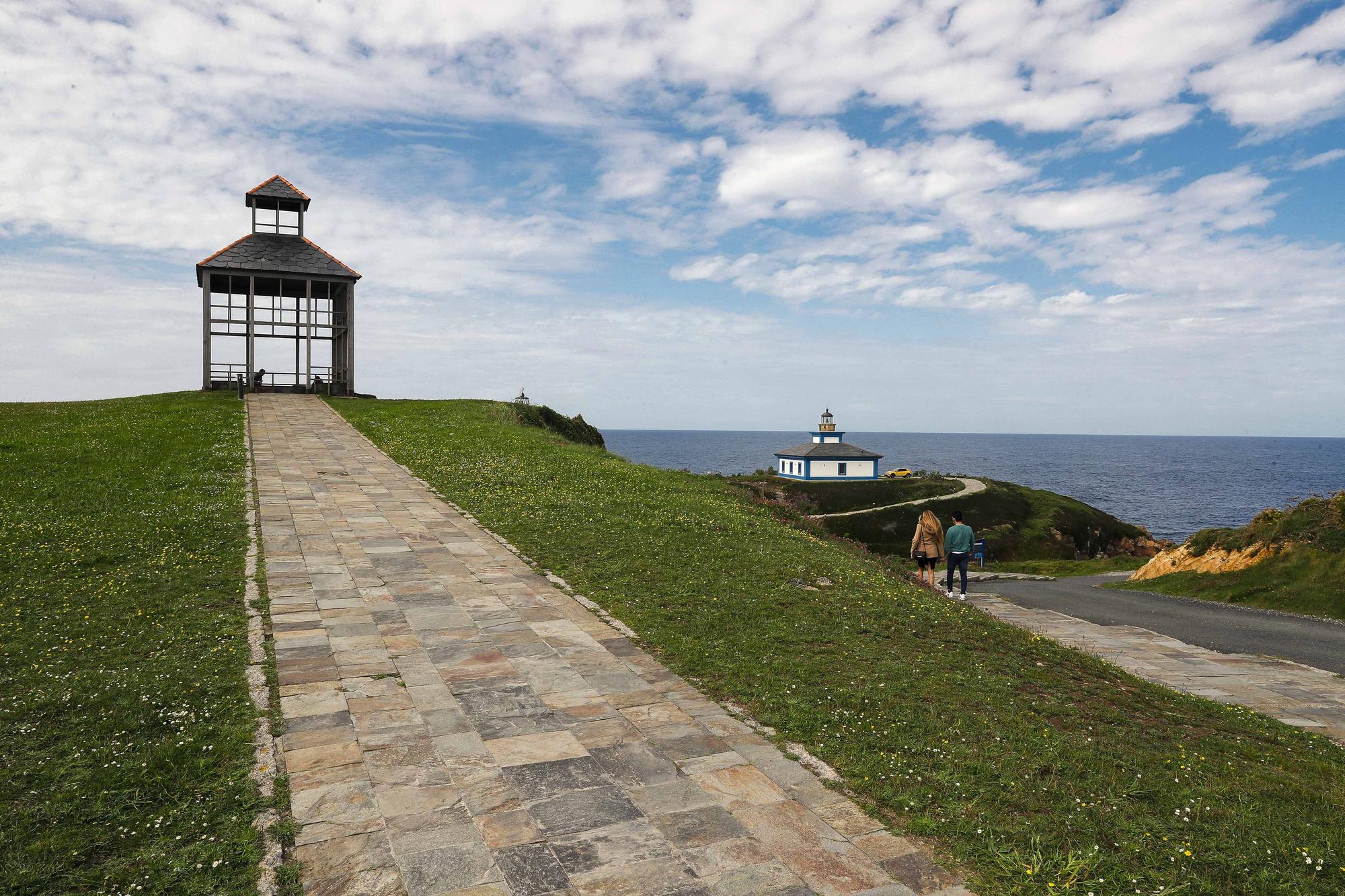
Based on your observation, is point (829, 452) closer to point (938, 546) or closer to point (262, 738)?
point (938, 546)

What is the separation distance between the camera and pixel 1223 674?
573 inches

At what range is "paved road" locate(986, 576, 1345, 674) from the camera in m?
17.0

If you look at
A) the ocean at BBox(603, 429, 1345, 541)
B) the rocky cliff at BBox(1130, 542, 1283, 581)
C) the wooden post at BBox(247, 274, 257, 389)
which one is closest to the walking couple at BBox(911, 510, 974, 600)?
the rocky cliff at BBox(1130, 542, 1283, 581)

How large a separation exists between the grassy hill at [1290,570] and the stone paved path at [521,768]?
859 inches

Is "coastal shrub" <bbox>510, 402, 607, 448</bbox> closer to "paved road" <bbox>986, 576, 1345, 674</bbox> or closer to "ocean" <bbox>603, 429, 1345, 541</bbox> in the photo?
"ocean" <bbox>603, 429, 1345, 541</bbox>

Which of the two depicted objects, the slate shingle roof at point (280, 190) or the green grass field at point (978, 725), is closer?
the green grass field at point (978, 725)

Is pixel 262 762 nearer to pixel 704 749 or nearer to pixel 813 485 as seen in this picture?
pixel 704 749

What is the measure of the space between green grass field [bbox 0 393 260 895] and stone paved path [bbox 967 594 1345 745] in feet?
45.1

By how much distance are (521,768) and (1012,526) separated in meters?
58.9

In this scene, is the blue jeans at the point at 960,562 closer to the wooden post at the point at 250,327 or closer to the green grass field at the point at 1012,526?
the green grass field at the point at 1012,526

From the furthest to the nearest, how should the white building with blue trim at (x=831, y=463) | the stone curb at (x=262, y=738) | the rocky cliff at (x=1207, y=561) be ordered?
the white building with blue trim at (x=831, y=463) → the rocky cliff at (x=1207, y=561) → the stone curb at (x=262, y=738)

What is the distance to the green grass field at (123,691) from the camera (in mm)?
5539

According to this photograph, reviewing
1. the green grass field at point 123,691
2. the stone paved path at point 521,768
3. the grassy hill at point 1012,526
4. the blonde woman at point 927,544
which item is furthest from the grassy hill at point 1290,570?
the grassy hill at point 1012,526

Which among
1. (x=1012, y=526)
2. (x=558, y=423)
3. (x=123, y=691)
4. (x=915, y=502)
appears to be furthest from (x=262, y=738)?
(x=915, y=502)
